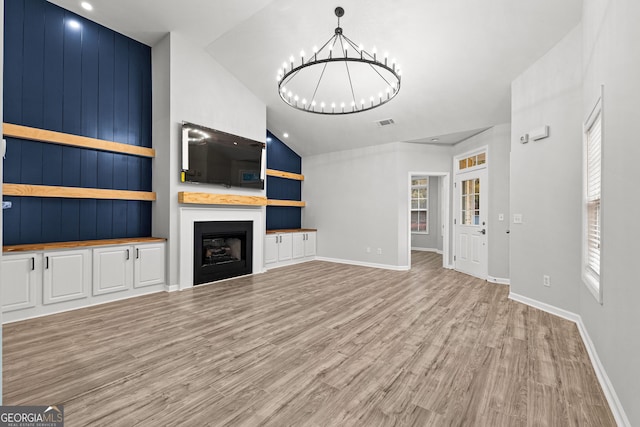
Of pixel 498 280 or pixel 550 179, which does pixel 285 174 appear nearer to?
pixel 498 280

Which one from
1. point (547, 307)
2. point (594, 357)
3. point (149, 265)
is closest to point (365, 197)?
point (547, 307)

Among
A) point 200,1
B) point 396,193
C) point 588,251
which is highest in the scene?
point 200,1

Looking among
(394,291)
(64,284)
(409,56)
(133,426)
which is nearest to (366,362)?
(133,426)

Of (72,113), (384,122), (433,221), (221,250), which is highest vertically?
(384,122)

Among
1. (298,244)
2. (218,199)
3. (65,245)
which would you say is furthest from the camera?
(298,244)

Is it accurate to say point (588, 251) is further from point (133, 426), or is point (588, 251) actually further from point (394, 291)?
point (133, 426)

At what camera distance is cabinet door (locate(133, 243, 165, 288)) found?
4523 mm

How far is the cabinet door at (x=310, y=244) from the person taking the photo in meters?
7.73

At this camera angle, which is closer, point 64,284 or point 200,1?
point 64,284

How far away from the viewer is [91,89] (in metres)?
4.50

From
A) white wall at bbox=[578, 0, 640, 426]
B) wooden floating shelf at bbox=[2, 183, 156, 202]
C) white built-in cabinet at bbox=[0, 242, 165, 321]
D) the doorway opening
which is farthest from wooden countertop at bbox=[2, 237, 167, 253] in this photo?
the doorway opening

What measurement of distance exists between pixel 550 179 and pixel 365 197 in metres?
3.78

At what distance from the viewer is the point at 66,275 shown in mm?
3854

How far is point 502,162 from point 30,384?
6579 millimetres
